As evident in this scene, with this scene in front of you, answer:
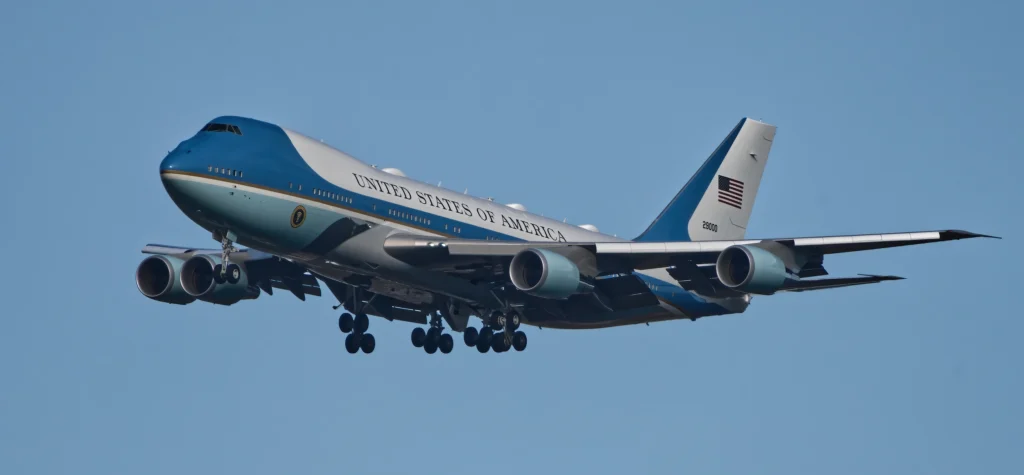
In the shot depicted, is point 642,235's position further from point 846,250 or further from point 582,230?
point 846,250

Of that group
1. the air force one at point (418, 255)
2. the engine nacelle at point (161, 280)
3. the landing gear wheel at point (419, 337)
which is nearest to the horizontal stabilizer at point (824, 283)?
the air force one at point (418, 255)

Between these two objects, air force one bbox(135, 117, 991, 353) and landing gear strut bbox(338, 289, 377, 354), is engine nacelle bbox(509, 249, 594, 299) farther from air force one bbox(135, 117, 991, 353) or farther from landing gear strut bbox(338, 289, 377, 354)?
landing gear strut bbox(338, 289, 377, 354)

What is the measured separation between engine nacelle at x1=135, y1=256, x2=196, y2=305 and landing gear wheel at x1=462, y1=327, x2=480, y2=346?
36.7 feet

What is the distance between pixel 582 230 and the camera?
61.0 m

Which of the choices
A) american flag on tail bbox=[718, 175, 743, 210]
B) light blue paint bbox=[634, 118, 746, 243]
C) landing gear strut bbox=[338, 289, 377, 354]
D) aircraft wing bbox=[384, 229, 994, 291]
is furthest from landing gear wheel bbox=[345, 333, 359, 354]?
american flag on tail bbox=[718, 175, 743, 210]

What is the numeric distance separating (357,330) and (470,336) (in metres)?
4.74

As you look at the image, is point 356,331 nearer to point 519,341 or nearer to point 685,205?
point 519,341

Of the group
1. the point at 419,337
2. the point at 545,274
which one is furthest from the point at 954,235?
the point at 419,337

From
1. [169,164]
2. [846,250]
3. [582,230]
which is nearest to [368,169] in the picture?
[169,164]

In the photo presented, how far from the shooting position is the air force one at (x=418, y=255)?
152ft

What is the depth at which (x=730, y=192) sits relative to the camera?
6581 cm

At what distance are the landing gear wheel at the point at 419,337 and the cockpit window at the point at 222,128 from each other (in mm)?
14089

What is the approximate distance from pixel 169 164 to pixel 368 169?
7.92m

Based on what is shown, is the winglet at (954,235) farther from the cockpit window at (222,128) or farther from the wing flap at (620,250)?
the cockpit window at (222,128)
